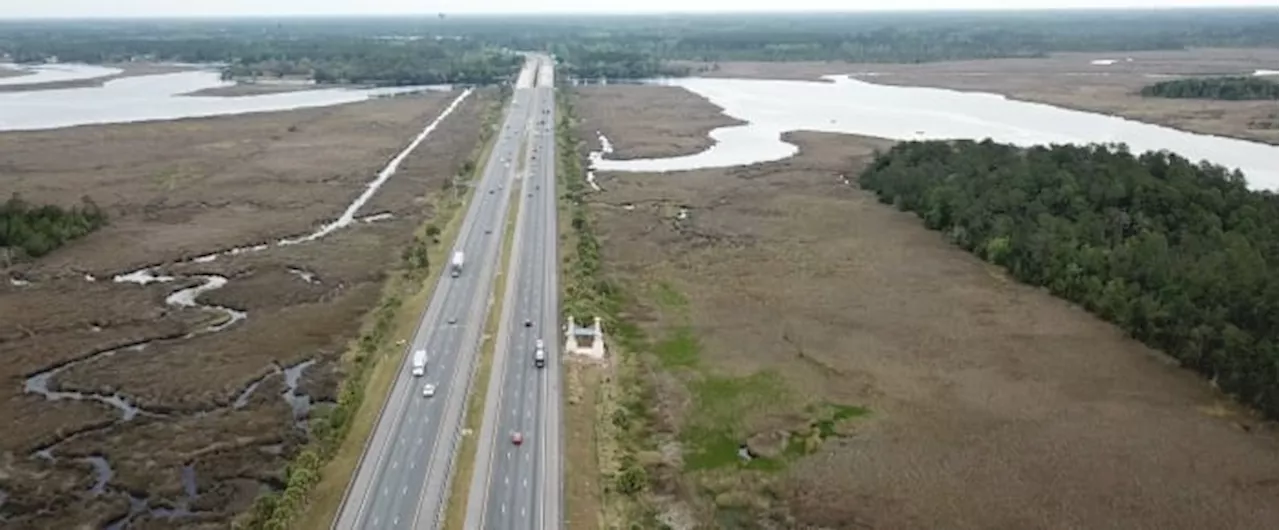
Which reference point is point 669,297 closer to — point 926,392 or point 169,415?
point 926,392

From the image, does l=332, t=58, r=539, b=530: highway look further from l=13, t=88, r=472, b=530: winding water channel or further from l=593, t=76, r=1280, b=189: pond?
l=593, t=76, r=1280, b=189: pond

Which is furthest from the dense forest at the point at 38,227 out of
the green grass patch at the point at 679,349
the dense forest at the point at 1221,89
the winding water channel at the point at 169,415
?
the dense forest at the point at 1221,89

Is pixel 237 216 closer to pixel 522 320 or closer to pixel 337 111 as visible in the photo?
pixel 522 320

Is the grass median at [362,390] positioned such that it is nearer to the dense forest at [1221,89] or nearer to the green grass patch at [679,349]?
the green grass patch at [679,349]

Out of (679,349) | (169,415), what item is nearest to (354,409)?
(169,415)

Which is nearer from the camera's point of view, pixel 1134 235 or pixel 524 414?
pixel 524 414

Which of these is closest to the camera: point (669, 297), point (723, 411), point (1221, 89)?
point (723, 411)
